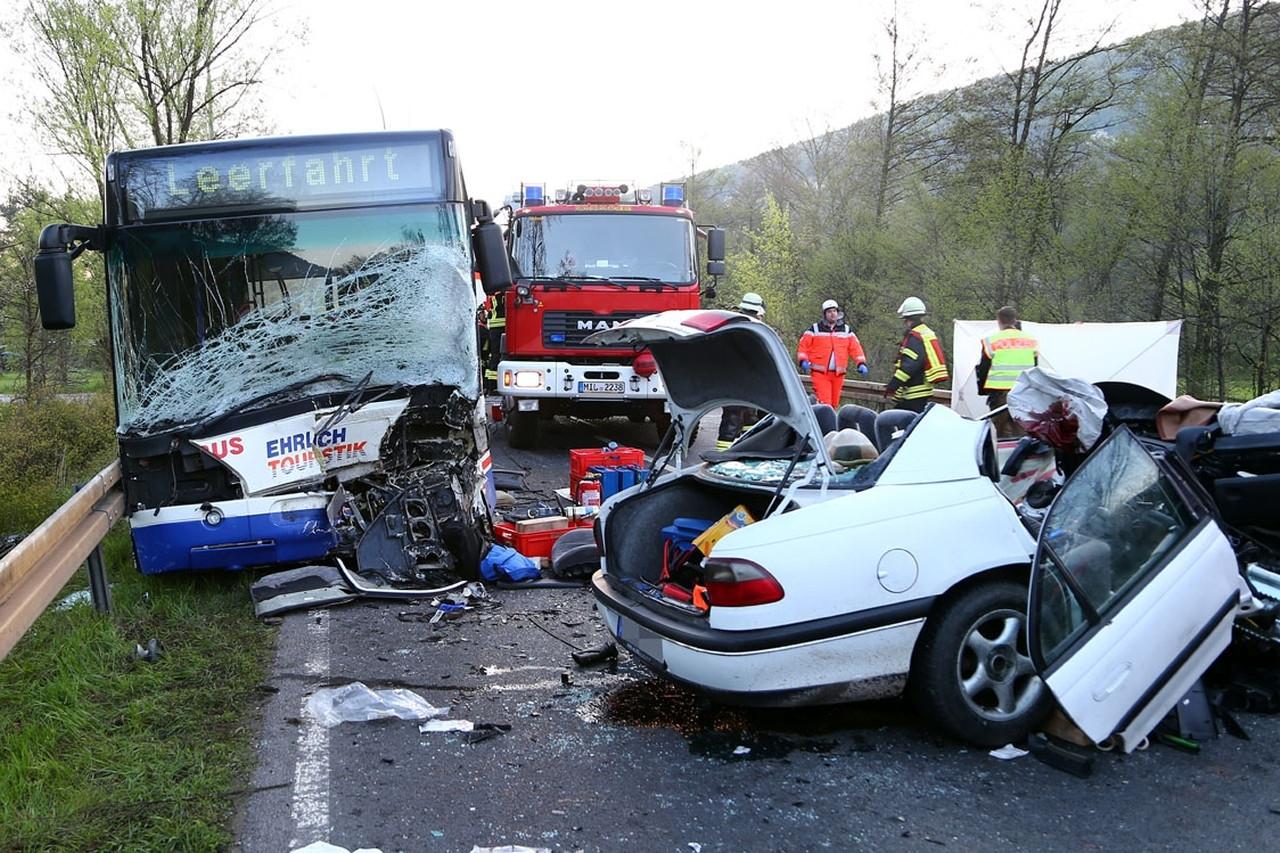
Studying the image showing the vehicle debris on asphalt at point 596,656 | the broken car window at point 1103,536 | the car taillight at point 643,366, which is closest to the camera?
the broken car window at point 1103,536

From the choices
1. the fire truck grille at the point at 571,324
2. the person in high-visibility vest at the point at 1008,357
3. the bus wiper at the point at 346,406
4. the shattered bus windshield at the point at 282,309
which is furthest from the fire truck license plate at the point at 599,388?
the bus wiper at the point at 346,406

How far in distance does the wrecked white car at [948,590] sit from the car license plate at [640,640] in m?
0.01

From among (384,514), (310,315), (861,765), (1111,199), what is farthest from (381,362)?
(1111,199)

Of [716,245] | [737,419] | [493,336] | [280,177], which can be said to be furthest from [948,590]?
[493,336]

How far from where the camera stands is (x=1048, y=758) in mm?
3684

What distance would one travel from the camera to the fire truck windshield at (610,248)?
460 inches

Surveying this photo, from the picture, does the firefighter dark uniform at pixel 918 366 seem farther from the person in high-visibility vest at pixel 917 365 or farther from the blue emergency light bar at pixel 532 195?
the blue emergency light bar at pixel 532 195

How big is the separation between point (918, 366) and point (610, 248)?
3996mm

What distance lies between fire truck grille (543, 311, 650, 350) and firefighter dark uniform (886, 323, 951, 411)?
10.2 ft

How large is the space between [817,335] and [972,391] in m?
2.22

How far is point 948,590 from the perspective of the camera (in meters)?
3.69

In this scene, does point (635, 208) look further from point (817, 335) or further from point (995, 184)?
point (995, 184)

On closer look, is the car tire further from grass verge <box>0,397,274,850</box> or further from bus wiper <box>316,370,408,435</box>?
bus wiper <box>316,370,408,435</box>

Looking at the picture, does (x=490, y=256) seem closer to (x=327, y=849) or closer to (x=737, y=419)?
(x=327, y=849)
